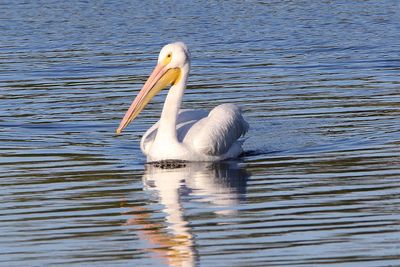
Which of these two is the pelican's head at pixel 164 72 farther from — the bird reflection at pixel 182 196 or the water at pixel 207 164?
the bird reflection at pixel 182 196

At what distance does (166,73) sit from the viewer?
10.9 meters

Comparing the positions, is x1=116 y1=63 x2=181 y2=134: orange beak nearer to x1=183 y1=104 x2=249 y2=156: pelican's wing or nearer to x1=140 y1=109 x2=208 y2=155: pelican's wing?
x1=140 y1=109 x2=208 y2=155: pelican's wing

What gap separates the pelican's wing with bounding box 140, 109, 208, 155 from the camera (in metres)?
10.7

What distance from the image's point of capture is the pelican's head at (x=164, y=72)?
10.9m

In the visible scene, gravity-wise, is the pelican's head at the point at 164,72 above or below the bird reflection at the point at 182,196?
above

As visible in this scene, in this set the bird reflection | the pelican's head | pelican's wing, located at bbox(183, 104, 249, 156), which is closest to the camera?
the bird reflection

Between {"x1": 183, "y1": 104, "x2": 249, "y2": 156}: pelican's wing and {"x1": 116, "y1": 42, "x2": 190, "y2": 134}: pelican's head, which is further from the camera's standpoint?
{"x1": 116, "y1": 42, "x2": 190, "y2": 134}: pelican's head

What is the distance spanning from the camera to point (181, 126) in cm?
1100

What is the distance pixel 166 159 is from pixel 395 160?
1813mm

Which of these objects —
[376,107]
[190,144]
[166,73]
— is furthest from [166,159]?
[376,107]

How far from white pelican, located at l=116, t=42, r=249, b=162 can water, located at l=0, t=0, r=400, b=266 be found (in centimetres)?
18

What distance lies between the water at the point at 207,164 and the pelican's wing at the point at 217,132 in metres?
0.19

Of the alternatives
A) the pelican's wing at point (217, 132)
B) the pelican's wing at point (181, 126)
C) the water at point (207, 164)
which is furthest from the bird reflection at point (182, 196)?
the pelican's wing at point (181, 126)

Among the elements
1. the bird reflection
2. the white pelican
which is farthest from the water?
the white pelican
